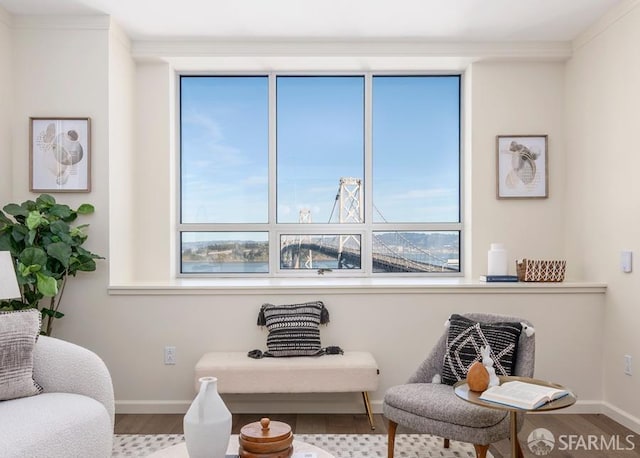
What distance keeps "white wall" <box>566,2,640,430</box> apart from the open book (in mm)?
1389

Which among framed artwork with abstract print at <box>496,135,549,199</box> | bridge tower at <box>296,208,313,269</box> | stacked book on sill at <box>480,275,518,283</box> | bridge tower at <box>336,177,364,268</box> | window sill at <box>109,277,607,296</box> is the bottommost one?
window sill at <box>109,277,607,296</box>

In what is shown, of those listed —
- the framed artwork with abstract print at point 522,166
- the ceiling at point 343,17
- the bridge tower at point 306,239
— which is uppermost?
the ceiling at point 343,17

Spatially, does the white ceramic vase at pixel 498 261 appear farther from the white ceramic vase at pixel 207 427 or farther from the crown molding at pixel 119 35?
the crown molding at pixel 119 35

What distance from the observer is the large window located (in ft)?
13.7

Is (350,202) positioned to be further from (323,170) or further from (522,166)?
(522,166)

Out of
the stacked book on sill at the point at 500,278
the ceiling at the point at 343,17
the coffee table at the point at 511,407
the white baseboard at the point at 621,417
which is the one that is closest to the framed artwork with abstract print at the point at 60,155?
the ceiling at the point at 343,17

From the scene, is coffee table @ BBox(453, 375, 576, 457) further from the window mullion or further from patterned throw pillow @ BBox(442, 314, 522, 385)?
the window mullion

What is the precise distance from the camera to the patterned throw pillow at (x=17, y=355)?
89.4 inches

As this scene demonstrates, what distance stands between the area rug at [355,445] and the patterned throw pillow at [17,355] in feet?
2.40

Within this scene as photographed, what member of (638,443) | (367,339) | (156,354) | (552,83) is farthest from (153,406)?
(552,83)

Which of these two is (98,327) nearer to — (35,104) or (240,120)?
(35,104)

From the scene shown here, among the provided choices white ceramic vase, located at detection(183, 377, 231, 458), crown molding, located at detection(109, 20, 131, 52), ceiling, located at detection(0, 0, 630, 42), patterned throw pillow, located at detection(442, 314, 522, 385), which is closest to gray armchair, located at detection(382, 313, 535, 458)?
patterned throw pillow, located at detection(442, 314, 522, 385)

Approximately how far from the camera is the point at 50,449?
1965mm

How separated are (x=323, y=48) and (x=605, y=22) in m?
1.87
